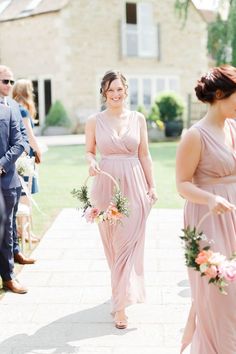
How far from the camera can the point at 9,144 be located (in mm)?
5234

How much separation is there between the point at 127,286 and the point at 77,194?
854 millimetres

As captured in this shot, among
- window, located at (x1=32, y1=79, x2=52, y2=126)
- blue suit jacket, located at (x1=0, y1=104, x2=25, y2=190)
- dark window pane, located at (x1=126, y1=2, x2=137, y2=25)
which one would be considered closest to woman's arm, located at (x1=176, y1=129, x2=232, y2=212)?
blue suit jacket, located at (x1=0, y1=104, x2=25, y2=190)

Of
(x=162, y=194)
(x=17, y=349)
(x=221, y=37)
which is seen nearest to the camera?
(x=17, y=349)

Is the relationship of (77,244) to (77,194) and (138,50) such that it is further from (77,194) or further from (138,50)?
(138,50)

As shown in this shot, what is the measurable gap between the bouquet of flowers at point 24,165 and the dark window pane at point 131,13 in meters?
26.1

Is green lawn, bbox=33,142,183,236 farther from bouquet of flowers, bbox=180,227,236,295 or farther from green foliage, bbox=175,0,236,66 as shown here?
green foliage, bbox=175,0,236,66

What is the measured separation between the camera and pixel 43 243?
7.41 meters

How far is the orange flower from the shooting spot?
3.06m

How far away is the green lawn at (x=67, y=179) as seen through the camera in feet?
33.1

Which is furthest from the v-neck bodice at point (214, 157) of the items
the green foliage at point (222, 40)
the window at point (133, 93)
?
the window at point (133, 93)

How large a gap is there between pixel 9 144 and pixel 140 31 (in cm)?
2714

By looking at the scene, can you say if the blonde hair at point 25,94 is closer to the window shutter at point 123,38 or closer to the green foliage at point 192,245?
the green foliage at point 192,245

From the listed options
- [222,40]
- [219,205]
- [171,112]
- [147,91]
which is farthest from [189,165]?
[147,91]

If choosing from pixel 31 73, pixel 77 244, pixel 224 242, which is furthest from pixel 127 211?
pixel 31 73
